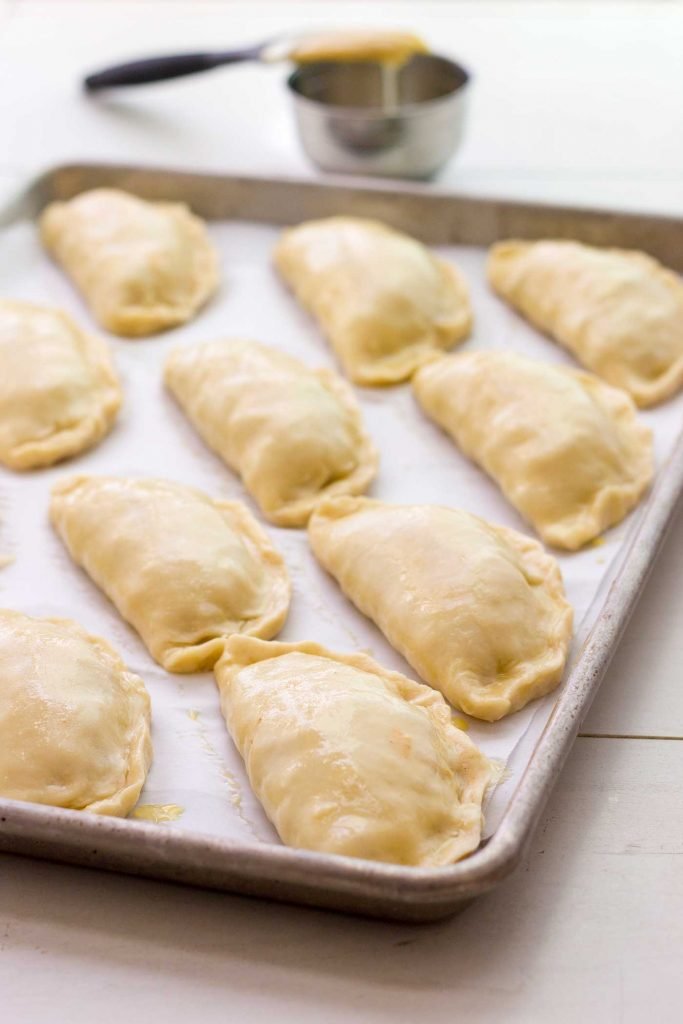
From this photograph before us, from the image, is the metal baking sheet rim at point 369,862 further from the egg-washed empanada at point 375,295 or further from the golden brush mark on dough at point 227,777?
the egg-washed empanada at point 375,295

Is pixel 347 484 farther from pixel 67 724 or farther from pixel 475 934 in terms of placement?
pixel 475 934

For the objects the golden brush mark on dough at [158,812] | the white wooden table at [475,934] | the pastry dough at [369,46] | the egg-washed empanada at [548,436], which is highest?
the pastry dough at [369,46]

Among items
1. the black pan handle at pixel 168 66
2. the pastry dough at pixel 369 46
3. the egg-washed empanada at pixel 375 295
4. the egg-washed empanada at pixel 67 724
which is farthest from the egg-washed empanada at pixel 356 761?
the black pan handle at pixel 168 66

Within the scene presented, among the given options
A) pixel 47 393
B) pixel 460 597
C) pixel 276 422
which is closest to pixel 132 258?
pixel 47 393

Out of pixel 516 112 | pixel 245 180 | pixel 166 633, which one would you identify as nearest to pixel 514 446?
pixel 166 633

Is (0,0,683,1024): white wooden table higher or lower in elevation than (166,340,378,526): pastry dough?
lower

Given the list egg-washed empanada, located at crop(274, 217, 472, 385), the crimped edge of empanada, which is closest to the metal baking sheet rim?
the crimped edge of empanada

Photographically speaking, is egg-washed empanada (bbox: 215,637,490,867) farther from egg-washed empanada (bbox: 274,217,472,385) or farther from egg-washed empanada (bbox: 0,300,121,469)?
egg-washed empanada (bbox: 274,217,472,385)
